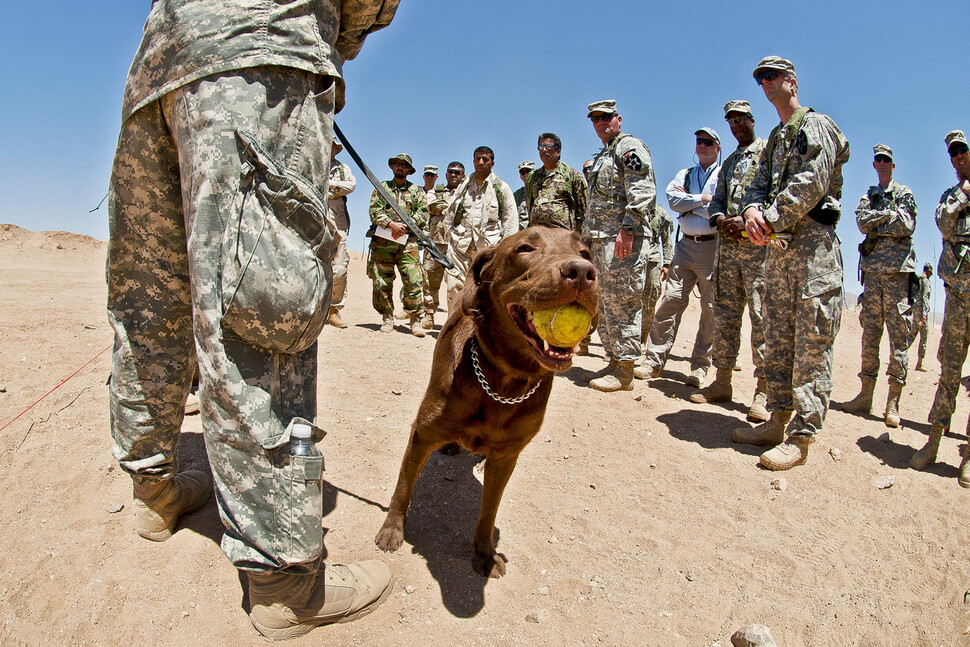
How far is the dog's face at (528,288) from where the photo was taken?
7.41 feet

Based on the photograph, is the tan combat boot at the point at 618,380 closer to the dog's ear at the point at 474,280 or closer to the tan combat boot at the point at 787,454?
the tan combat boot at the point at 787,454

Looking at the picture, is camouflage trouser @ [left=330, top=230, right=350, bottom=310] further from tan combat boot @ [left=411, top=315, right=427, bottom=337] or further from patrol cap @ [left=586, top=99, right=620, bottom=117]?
patrol cap @ [left=586, top=99, right=620, bottom=117]

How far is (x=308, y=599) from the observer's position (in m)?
2.11

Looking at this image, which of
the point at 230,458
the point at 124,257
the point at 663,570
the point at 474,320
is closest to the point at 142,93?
the point at 124,257

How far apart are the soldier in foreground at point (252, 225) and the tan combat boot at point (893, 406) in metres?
6.12

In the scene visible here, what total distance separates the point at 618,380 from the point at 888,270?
3.84 meters

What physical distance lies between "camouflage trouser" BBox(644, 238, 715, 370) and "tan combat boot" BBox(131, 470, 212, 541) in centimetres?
558

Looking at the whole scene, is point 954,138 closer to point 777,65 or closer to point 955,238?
point 955,238

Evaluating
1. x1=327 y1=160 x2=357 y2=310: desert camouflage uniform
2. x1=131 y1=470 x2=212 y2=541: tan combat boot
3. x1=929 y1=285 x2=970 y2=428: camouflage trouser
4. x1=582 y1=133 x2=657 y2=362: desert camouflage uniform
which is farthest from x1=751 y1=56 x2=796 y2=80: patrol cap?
x1=327 y1=160 x2=357 y2=310: desert camouflage uniform

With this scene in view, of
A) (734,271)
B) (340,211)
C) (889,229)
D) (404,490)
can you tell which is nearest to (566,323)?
(404,490)

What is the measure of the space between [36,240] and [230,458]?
73.3ft

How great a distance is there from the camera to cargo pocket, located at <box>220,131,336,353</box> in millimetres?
1766

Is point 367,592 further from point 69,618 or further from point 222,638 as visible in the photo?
point 69,618

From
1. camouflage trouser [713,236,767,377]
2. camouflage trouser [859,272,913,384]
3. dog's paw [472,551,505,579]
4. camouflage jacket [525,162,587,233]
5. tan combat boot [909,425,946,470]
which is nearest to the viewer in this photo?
dog's paw [472,551,505,579]
